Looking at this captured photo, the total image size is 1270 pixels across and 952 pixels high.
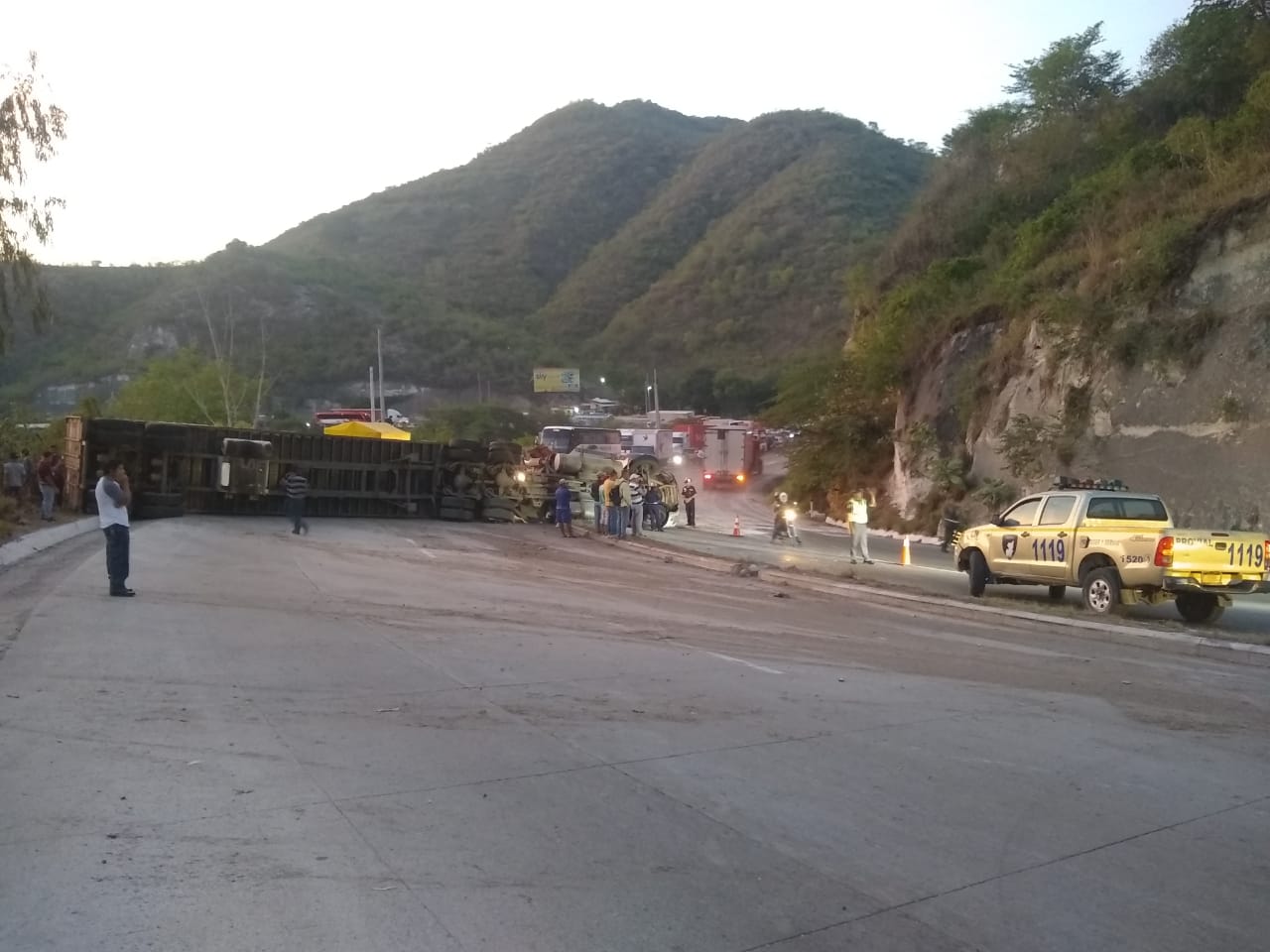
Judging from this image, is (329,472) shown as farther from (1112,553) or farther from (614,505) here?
(1112,553)

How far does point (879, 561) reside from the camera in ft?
82.6

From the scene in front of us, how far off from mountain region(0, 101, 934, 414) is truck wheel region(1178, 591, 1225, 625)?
144 feet

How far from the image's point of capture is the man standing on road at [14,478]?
24734 millimetres

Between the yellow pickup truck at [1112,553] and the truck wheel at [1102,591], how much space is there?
0.01 metres

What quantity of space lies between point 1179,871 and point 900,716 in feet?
10.9

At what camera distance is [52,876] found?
502 cm

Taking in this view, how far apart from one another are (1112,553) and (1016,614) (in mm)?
1565

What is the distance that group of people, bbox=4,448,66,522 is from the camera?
24266 mm

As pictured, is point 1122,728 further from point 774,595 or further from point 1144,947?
point 774,595

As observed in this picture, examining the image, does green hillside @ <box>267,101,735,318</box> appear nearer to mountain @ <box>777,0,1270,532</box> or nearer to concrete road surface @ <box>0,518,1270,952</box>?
mountain @ <box>777,0,1270,532</box>

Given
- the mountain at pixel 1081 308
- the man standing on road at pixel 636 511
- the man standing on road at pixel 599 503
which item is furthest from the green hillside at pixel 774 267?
the man standing on road at pixel 636 511

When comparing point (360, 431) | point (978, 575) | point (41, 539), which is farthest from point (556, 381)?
point (978, 575)

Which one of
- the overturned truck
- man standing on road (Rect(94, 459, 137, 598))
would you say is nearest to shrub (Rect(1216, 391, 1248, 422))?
the overturned truck

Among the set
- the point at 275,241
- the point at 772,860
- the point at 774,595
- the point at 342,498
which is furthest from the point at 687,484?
the point at 275,241
